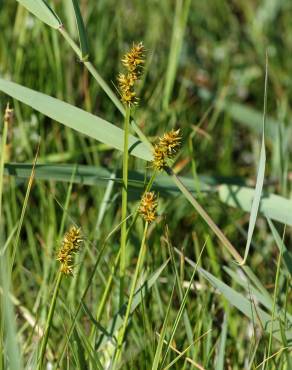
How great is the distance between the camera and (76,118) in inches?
44.1

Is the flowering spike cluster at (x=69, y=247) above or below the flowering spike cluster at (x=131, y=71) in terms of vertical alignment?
below

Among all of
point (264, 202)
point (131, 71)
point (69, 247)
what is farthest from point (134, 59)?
point (264, 202)

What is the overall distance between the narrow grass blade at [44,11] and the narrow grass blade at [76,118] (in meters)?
0.10

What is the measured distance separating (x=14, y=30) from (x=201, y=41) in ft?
2.38

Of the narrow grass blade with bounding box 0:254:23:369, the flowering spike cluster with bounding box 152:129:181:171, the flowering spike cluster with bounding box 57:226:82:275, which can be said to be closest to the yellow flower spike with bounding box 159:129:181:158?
the flowering spike cluster with bounding box 152:129:181:171

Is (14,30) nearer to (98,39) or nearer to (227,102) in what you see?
(98,39)

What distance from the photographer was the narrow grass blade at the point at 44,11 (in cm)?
109

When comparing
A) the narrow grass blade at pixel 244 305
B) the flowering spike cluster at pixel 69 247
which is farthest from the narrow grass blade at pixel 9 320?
the narrow grass blade at pixel 244 305

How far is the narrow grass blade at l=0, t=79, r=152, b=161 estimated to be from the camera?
3.66ft

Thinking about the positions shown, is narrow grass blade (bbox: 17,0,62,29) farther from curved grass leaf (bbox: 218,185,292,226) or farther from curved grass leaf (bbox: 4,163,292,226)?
curved grass leaf (bbox: 218,185,292,226)

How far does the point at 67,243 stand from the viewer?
94 centimetres

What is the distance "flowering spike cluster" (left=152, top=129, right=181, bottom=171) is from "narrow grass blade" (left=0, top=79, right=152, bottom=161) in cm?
9

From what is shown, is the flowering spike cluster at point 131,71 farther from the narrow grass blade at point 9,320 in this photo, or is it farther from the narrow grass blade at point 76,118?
the narrow grass blade at point 9,320

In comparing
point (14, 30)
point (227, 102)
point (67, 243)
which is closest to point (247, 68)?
point (227, 102)
